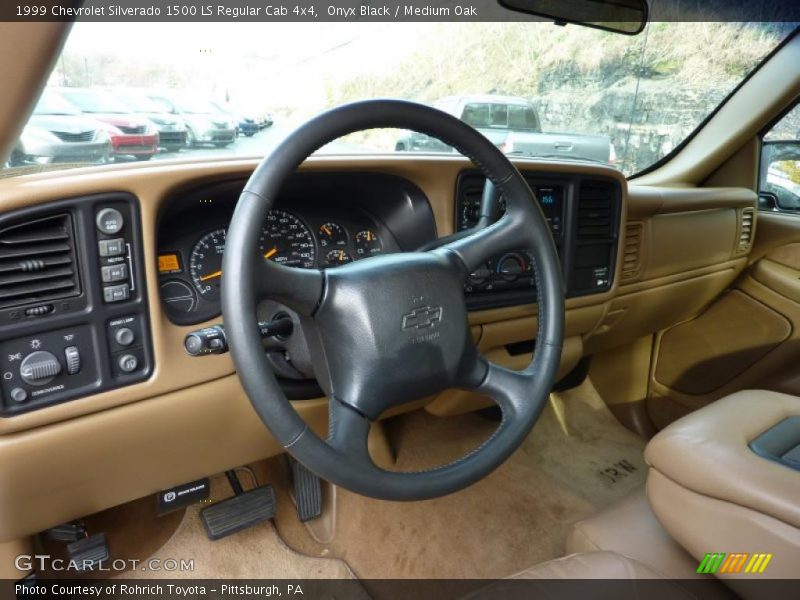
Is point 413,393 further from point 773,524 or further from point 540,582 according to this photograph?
point 773,524

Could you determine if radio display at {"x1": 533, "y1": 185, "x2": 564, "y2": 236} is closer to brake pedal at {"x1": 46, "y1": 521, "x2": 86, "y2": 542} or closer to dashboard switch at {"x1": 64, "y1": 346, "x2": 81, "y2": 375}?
dashboard switch at {"x1": 64, "y1": 346, "x2": 81, "y2": 375}

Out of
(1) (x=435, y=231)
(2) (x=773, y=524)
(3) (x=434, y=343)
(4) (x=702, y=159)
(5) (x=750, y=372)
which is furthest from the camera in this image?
(4) (x=702, y=159)

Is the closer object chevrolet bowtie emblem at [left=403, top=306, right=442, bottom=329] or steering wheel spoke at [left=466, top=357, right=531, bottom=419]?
chevrolet bowtie emblem at [left=403, top=306, right=442, bottom=329]

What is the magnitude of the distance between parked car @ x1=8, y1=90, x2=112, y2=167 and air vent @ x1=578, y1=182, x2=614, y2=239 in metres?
1.31

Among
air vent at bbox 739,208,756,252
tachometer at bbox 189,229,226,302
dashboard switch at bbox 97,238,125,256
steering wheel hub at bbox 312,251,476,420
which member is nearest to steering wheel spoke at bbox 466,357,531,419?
steering wheel hub at bbox 312,251,476,420

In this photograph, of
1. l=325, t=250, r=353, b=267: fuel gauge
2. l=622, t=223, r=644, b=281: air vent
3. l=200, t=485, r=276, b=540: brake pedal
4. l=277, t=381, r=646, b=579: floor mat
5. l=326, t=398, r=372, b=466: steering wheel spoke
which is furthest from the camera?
l=622, t=223, r=644, b=281: air vent

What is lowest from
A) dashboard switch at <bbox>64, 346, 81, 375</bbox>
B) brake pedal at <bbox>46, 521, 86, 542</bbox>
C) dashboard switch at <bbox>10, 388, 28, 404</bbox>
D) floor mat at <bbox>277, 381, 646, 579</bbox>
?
floor mat at <bbox>277, 381, 646, 579</bbox>

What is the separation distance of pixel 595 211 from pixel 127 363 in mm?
1411

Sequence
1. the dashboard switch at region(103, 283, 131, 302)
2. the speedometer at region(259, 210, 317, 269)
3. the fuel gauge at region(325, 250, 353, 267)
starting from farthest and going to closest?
the fuel gauge at region(325, 250, 353, 267) < the speedometer at region(259, 210, 317, 269) < the dashboard switch at region(103, 283, 131, 302)

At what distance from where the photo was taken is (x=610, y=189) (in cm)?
194

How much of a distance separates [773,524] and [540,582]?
1.28 ft

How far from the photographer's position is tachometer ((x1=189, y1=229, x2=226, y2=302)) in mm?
1301

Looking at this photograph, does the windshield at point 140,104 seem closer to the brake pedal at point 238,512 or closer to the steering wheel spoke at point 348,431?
the steering wheel spoke at point 348,431

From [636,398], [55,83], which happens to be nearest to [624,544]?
[55,83]
